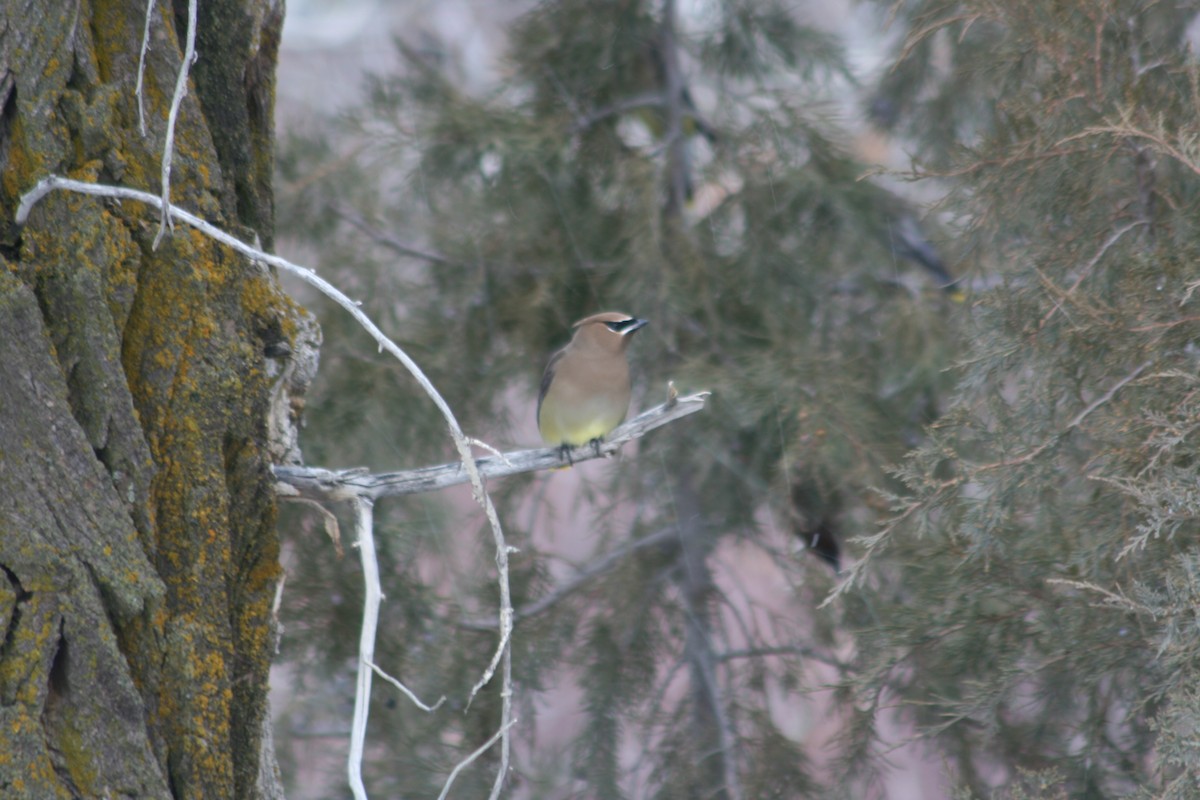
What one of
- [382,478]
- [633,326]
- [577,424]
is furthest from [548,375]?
[382,478]

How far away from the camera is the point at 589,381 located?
435 cm

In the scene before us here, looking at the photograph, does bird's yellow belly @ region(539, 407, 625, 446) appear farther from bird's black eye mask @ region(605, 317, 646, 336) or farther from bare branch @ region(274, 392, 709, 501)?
bare branch @ region(274, 392, 709, 501)

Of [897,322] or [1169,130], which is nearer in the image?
[1169,130]

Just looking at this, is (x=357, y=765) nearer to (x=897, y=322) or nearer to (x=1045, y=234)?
(x=1045, y=234)

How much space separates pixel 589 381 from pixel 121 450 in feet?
7.93

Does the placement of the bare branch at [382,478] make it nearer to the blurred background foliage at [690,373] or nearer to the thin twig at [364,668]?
the thin twig at [364,668]

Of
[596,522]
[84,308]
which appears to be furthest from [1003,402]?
[596,522]

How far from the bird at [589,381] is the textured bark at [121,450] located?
198 cm

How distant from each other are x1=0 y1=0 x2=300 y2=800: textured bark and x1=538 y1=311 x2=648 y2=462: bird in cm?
198

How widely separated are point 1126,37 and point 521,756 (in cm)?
354

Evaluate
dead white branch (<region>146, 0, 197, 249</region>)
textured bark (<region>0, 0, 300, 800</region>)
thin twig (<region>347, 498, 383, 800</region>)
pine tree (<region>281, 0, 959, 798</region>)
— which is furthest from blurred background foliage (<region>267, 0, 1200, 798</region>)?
dead white branch (<region>146, 0, 197, 249</region>)

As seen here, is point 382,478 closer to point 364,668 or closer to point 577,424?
point 364,668

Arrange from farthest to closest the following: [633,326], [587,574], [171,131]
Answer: [587,574]
[633,326]
[171,131]

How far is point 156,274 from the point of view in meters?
2.19
